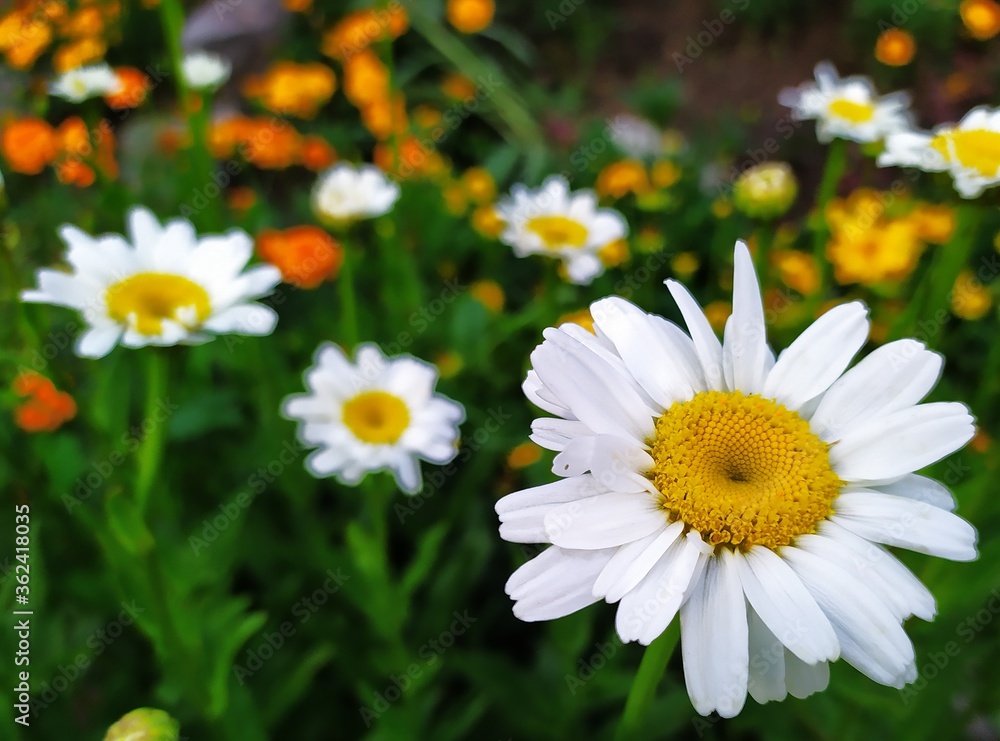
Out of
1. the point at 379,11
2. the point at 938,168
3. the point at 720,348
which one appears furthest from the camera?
the point at 379,11

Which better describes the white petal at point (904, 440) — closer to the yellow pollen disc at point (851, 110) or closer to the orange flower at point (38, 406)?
the yellow pollen disc at point (851, 110)

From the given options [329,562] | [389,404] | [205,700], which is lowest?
[329,562]

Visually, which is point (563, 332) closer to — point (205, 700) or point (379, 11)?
point (205, 700)

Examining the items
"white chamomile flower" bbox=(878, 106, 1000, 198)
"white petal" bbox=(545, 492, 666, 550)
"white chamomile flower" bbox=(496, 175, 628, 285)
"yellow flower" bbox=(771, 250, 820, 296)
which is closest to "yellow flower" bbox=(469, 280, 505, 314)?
"white chamomile flower" bbox=(496, 175, 628, 285)

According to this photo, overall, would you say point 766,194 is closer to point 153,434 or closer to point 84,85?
point 153,434

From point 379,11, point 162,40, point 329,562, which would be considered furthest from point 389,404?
point 162,40

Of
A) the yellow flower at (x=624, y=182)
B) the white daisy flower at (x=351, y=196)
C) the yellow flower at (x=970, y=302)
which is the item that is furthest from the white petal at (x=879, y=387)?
the yellow flower at (x=624, y=182)
